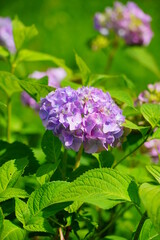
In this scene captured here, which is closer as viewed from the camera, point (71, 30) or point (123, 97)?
point (123, 97)

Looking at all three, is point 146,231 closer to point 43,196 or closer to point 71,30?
point 43,196

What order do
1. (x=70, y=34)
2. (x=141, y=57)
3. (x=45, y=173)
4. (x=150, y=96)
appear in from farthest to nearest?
(x=70, y=34), (x=141, y=57), (x=150, y=96), (x=45, y=173)

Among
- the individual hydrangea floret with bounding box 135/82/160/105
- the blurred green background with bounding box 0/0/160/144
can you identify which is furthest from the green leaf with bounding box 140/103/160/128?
the blurred green background with bounding box 0/0/160/144

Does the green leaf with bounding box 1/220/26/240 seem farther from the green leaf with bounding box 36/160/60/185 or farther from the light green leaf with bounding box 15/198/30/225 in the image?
the green leaf with bounding box 36/160/60/185

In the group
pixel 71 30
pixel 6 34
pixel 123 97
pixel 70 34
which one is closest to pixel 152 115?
pixel 123 97

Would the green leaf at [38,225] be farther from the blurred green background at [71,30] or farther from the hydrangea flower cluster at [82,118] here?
the blurred green background at [71,30]

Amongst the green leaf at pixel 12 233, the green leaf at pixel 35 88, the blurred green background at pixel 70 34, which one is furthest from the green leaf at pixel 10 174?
the blurred green background at pixel 70 34

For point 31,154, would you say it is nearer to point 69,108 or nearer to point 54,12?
point 69,108
